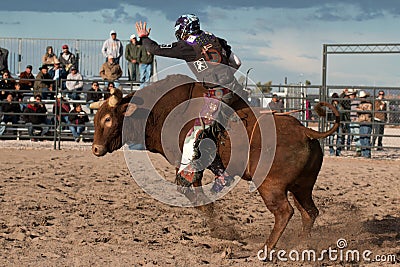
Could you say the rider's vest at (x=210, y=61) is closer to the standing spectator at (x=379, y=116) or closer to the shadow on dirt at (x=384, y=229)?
the shadow on dirt at (x=384, y=229)

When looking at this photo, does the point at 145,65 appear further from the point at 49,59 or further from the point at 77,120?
the point at 49,59

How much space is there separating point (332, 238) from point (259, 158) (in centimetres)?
123

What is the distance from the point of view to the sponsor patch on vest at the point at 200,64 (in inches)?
211

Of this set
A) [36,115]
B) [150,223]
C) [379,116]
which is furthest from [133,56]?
[150,223]

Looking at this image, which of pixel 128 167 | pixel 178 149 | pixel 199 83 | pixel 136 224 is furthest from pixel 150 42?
pixel 128 167

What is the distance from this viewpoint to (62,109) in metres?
13.8

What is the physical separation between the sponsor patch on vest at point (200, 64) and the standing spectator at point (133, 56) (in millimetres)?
9300

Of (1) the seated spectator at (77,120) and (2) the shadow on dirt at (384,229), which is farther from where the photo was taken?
(1) the seated spectator at (77,120)

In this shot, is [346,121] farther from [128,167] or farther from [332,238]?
→ [332,238]

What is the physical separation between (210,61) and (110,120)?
1.09 metres

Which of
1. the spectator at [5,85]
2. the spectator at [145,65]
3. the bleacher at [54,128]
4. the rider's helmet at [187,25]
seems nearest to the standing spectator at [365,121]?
the spectator at [145,65]

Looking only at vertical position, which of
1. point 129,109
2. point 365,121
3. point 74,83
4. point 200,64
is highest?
point 74,83

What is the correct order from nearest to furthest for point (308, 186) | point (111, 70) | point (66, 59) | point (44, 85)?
1. point (308, 186)
2. point (44, 85)
3. point (111, 70)
4. point (66, 59)

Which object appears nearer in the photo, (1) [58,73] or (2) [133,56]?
(1) [58,73]
